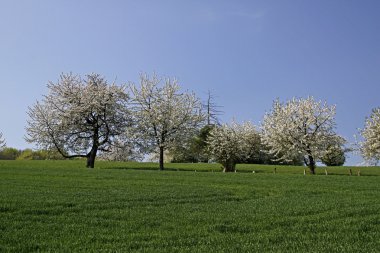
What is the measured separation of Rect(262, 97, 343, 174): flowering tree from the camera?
6334 cm

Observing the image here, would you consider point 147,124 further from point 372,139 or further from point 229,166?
point 372,139

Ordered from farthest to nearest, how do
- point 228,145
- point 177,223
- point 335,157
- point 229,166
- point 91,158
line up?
point 335,157 → point 228,145 → point 229,166 → point 91,158 → point 177,223

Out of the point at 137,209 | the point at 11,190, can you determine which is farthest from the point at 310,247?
the point at 11,190

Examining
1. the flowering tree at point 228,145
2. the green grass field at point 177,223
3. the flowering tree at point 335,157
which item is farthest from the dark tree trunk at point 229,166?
the green grass field at point 177,223

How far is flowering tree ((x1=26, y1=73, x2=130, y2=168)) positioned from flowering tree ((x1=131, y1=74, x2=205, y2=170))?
3.15m

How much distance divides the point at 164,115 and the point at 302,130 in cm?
2146

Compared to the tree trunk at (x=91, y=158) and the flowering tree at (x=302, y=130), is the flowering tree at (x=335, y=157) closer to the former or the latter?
the flowering tree at (x=302, y=130)

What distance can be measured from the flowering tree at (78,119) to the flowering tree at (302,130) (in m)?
23.4

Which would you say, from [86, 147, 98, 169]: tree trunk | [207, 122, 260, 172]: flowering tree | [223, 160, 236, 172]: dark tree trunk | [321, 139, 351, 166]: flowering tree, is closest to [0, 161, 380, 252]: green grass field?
[86, 147, 98, 169]: tree trunk

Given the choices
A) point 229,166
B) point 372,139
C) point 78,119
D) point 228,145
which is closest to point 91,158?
point 78,119

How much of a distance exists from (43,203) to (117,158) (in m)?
74.3

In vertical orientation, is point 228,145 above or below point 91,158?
above

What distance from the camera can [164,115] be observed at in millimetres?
62281

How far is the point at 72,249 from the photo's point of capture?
10.3 meters
